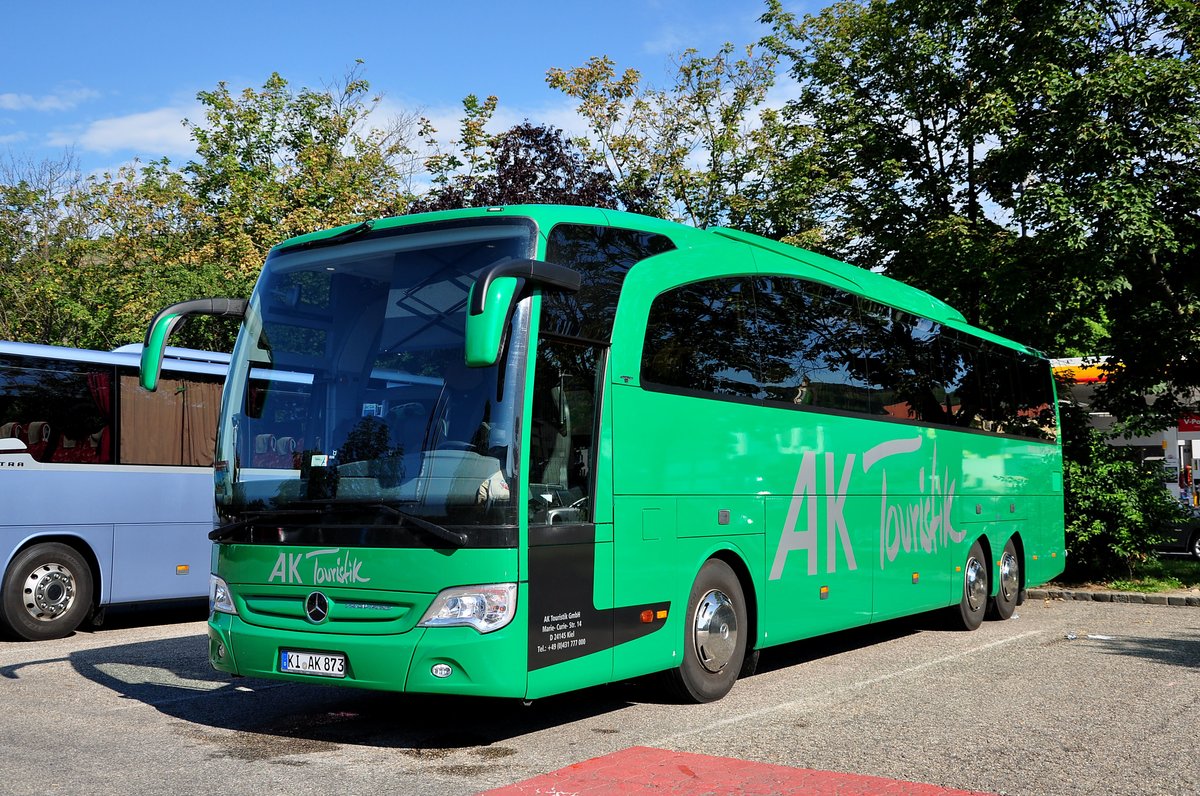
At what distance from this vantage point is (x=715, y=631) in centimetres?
898

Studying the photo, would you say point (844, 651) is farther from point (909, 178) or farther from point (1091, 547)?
point (909, 178)

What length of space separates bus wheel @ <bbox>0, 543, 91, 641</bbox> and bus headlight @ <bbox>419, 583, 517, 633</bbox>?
298 inches

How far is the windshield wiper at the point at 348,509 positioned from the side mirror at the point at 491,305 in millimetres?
1058

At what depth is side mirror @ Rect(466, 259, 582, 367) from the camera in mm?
6395

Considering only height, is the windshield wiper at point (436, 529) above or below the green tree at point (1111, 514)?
above

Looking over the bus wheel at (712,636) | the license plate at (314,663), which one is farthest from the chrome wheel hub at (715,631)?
the license plate at (314,663)

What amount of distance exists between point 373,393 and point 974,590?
9574 mm

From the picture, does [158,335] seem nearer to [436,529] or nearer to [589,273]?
[436,529]

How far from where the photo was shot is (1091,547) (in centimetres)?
1936

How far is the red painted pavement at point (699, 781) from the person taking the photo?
614 cm

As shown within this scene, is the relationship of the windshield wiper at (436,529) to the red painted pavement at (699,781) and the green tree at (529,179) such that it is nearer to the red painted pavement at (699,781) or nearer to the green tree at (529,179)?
the red painted pavement at (699,781)

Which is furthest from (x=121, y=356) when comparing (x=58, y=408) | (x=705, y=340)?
(x=705, y=340)

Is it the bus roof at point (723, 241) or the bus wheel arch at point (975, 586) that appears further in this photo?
the bus wheel arch at point (975, 586)

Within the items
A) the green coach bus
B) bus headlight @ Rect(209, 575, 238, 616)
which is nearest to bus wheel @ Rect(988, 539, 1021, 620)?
the green coach bus
